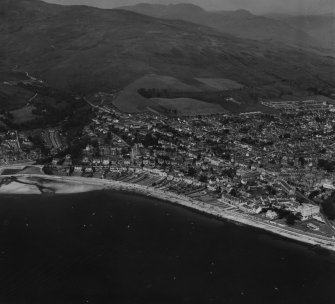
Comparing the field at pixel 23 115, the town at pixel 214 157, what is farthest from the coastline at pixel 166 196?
the field at pixel 23 115

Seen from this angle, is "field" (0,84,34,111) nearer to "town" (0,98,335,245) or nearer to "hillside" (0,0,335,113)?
"hillside" (0,0,335,113)

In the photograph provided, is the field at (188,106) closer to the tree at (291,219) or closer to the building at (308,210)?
the building at (308,210)

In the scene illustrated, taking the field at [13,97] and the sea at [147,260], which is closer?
the sea at [147,260]

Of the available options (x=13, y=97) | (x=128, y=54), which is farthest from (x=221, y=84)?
(x=13, y=97)

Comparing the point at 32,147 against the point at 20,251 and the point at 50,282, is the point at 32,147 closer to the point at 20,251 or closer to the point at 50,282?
the point at 20,251

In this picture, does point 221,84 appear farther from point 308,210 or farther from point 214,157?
point 308,210

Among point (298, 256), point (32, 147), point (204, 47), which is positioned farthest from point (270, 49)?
point (298, 256)

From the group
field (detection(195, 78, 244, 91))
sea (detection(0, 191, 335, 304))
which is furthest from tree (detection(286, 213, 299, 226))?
field (detection(195, 78, 244, 91))
